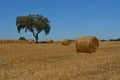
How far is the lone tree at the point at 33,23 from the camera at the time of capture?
240 feet

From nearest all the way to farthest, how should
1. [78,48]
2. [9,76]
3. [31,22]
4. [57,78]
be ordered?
1. [57,78]
2. [9,76]
3. [78,48]
4. [31,22]

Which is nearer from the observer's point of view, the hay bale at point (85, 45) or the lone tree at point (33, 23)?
the hay bale at point (85, 45)

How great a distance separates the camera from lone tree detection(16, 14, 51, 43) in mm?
73000

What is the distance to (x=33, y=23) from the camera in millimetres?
73875

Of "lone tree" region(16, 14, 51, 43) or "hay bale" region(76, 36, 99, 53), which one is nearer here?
"hay bale" region(76, 36, 99, 53)

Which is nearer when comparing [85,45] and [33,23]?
[85,45]

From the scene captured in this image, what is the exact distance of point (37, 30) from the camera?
74625mm

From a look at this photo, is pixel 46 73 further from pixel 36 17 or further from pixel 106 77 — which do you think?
pixel 36 17

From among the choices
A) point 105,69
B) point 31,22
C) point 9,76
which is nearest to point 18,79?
point 9,76

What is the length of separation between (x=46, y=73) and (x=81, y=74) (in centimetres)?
136

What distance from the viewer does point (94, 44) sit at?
22984mm

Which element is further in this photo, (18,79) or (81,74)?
(81,74)

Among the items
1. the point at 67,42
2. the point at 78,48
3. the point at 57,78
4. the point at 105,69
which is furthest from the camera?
the point at 67,42

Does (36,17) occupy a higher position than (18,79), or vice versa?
(36,17)
